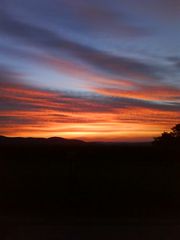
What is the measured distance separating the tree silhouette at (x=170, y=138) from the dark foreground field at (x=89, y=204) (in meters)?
17.7

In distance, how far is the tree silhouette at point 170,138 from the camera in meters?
38.1

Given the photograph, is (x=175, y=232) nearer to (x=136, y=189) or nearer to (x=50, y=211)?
(x=50, y=211)

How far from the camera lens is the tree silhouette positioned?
38.1 m

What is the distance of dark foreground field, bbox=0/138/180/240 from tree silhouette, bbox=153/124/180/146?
1771 centimetres

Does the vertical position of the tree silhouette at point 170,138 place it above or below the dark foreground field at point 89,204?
above

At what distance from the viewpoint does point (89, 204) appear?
13.2m

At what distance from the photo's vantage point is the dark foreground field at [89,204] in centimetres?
927

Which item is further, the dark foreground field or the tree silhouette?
the tree silhouette

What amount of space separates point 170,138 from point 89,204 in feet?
88.4

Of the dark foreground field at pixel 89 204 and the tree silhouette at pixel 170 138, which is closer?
the dark foreground field at pixel 89 204

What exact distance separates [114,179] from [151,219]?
6.49 metres

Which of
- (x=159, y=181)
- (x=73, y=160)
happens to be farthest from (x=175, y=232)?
(x=159, y=181)

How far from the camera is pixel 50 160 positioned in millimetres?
26328

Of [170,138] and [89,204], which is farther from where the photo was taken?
[170,138]
